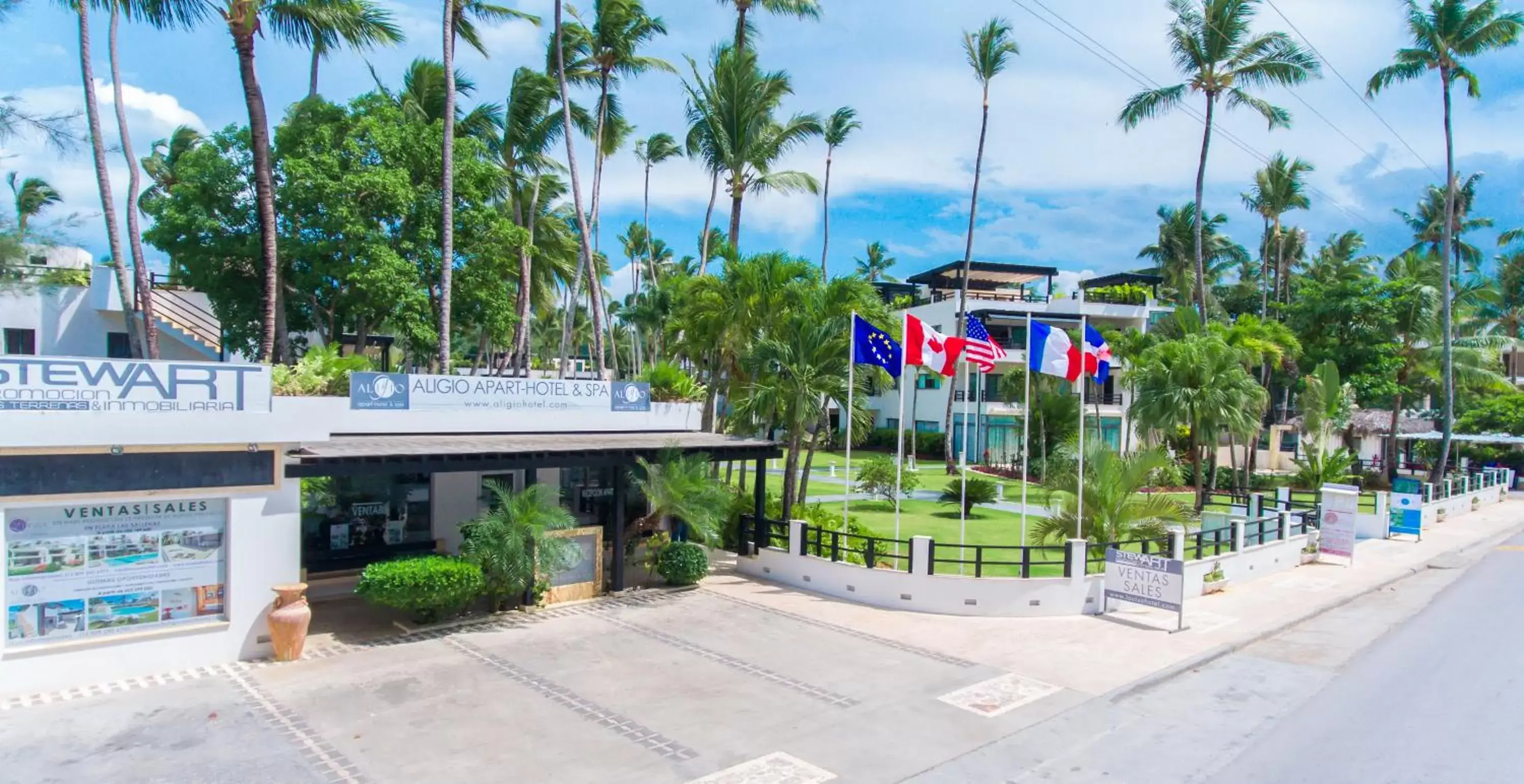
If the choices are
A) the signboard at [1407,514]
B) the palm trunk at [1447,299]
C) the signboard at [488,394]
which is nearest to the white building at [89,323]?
the signboard at [488,394]

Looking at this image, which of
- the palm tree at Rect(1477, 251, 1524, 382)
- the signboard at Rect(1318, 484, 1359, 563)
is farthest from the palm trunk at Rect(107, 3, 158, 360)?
the palm tree at Rect(1477, 251, 1524, 382)

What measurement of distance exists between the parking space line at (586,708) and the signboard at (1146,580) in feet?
29.5

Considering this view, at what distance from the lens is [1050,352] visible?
54.3 feet

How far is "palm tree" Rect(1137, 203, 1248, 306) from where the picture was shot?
55.0 m

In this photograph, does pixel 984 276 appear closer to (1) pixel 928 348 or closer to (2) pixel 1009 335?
(2) pixel 1009 335

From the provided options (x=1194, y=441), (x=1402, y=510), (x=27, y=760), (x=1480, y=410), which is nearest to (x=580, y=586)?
(x=27, y=760)

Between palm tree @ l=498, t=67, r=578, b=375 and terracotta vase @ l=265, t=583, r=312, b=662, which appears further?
palm tree @ l=498, t=67, r=578, b=375

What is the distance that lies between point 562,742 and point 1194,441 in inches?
851

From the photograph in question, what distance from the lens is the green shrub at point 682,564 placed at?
16.4 m

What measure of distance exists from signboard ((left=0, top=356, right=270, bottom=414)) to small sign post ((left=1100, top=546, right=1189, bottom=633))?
44.9 ft

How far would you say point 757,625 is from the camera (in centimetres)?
1417

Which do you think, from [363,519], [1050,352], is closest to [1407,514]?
[1050,352]

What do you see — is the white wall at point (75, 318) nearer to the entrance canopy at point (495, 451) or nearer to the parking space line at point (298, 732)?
the entrance canopy at point (495, 451)

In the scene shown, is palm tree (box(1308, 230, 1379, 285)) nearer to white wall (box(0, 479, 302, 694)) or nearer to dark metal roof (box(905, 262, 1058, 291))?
dark metal roof (box(905, 262, 1058, 291))
